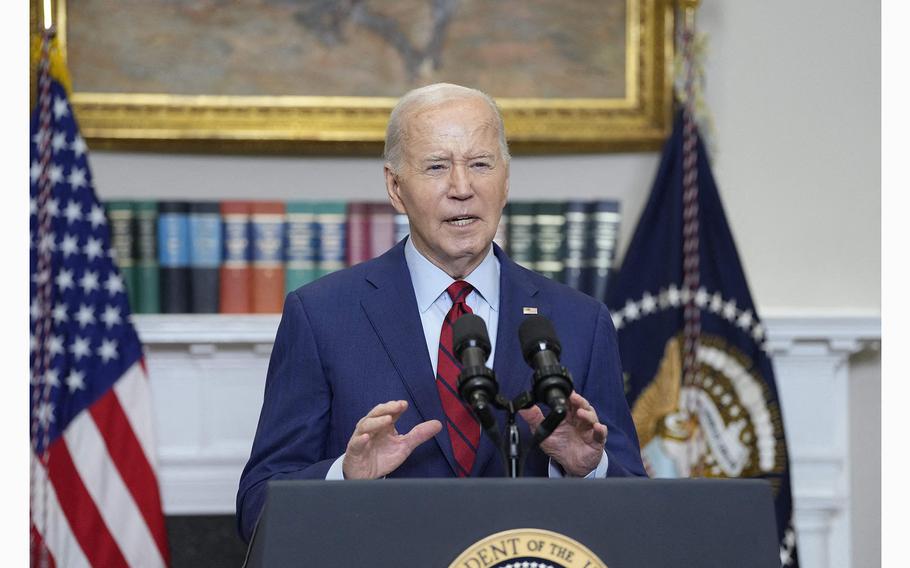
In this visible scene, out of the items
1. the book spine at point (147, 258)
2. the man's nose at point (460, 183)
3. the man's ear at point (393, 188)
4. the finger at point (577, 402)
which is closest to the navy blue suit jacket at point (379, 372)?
the man's ear at point (393, 188)

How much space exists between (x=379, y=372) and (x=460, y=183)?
38cm

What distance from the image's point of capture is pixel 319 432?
2.24 metres

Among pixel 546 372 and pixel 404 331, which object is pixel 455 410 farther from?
pixel 546 372

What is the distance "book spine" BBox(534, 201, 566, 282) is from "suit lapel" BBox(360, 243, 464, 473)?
2085mm

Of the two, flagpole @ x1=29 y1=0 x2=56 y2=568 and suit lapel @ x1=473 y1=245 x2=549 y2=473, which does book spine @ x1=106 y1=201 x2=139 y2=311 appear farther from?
suit lapel @ x1=473 y1=245 x2=549 y2=473

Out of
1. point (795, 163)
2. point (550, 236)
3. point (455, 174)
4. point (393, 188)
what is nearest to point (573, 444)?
point (455, 174)

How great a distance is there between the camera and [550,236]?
4492 mm

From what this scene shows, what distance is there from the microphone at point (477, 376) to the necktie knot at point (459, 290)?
0.50 metres

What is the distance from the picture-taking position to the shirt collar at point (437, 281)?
2369 millimetres

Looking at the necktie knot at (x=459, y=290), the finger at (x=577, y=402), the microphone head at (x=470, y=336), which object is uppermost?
the necktie knot at (x=459, y=290)

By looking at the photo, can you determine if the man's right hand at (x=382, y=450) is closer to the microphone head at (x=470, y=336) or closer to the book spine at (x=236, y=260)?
the microphone head at (x=470, y=336)

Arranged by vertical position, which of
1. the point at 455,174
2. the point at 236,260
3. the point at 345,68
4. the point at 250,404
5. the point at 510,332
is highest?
the point at 345,68

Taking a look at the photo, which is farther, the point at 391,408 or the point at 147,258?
the point at 147,258

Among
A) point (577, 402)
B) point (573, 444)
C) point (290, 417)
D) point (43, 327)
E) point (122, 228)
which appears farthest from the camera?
point (122, 228)
